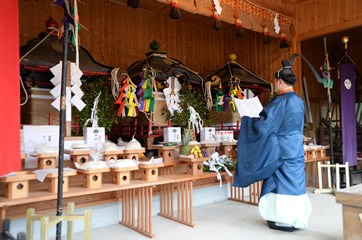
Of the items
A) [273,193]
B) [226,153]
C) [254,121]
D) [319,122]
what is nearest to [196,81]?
[226,153]

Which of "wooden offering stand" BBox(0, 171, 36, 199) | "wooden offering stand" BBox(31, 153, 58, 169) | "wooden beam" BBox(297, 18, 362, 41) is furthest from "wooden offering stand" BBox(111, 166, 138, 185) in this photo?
"wooden beam" BBox(297, 18, 362, 41)

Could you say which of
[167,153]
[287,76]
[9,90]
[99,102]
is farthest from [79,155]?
[287,76]

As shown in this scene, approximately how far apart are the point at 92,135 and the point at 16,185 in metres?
1.26

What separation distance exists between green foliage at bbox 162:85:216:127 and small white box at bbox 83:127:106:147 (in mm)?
1158

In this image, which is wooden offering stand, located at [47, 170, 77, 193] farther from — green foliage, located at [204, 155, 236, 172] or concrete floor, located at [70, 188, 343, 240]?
green foliage, located at [204, 155, 236, 172]

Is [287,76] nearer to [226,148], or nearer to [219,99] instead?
[226,148]

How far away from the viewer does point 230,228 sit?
10.6 ft

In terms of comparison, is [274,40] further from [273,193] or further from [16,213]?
[16,213]

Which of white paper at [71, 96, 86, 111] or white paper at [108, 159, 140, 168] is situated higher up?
white paper at [71, 96, 86, 111]

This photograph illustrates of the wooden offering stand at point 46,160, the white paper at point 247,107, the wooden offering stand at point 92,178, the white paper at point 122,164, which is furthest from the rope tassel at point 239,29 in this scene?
the wooden offering stand at point 46,160

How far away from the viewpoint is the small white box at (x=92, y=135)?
3.48 m

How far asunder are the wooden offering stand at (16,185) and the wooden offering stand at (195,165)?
1.58 m

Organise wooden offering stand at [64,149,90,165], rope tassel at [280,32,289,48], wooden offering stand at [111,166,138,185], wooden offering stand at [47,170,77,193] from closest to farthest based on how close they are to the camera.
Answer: wooden offering stand at [47,170,77,193] < wooden offering stand at [111,166,138,185] < wooden offering stand at [64,149,90,165] < rope tassel at [280,32,289,48]

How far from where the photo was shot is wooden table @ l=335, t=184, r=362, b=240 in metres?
2.33
